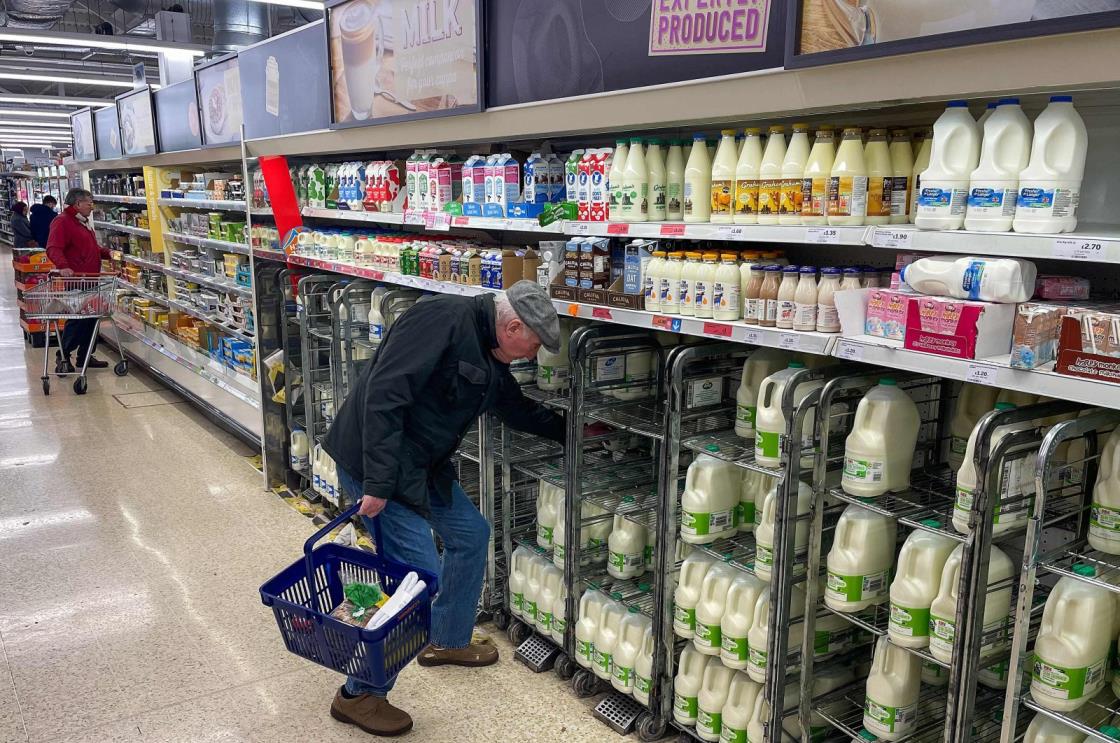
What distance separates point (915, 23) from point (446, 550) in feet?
8.17

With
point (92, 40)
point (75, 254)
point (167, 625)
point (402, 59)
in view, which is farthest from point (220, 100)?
point (167, 625)

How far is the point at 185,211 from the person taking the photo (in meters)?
8.31

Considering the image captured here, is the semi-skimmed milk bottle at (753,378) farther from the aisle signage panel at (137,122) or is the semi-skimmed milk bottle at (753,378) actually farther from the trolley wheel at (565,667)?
the aisle signage panel at (137,122)

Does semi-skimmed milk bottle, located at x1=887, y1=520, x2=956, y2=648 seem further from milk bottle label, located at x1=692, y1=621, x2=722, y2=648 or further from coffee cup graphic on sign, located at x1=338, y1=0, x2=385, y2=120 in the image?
coffee cup graphic on sign, located at x1=338, y1=0, x2=385, y2=120

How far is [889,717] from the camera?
2490 millimetres

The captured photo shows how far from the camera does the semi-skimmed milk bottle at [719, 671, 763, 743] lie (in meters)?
2.94

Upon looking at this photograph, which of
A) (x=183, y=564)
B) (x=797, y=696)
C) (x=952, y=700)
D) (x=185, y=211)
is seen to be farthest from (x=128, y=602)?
(x=185, y=211)

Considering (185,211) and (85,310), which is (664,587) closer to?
(185,211)

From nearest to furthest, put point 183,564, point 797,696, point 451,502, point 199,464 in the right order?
point 797,696 < point 451,502 < point 183,564 < point 199,464

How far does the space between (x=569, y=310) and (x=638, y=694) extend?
1.45m

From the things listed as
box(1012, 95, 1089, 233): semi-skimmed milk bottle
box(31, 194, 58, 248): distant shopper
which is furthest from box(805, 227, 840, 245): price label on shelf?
box(31, 194, 58, 248): distant shopper

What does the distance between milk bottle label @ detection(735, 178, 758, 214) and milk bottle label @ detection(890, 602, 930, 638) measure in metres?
1.20

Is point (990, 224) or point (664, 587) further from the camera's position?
point (664, 587)

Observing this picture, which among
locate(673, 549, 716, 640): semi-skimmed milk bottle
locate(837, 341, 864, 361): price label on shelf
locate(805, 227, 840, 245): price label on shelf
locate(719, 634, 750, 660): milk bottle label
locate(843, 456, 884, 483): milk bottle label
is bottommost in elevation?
locate(719, 634, 750, 660): milk bottle label
